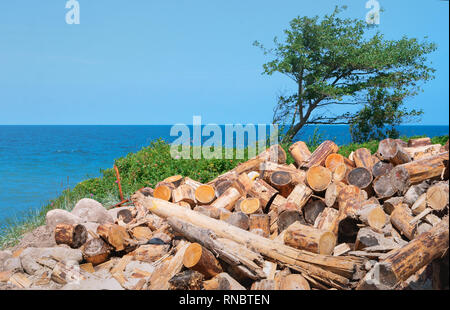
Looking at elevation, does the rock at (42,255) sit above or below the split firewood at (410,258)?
below

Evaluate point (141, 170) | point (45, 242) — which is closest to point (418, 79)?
point (141, 170)

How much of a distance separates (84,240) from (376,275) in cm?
406

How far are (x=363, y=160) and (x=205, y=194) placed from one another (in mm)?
2813

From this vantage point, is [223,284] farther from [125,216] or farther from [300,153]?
[300,153]

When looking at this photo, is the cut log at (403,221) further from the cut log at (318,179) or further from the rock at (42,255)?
the rock at (42,255)

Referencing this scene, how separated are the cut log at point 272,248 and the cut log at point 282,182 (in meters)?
1.78

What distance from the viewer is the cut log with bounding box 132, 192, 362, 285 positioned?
4484mm

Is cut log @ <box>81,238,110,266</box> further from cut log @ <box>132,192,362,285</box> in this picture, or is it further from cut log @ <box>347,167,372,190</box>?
cut log @ <box>347,167,372,190</box>

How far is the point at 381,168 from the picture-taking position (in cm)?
661

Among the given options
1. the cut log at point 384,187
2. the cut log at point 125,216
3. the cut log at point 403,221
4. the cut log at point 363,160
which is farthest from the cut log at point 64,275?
the cut log at point 363,160

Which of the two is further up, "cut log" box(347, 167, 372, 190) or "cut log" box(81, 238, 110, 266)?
"cut log" box(347, 167, 372, 190)

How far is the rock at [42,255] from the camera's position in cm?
554

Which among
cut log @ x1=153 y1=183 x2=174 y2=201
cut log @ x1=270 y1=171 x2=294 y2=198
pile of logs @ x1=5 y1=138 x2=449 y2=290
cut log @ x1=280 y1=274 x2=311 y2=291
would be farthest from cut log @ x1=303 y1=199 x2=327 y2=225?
cut log @ x1=153 y1=183 x2=174 y2=201

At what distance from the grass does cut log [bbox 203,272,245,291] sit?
4497 millimetres
